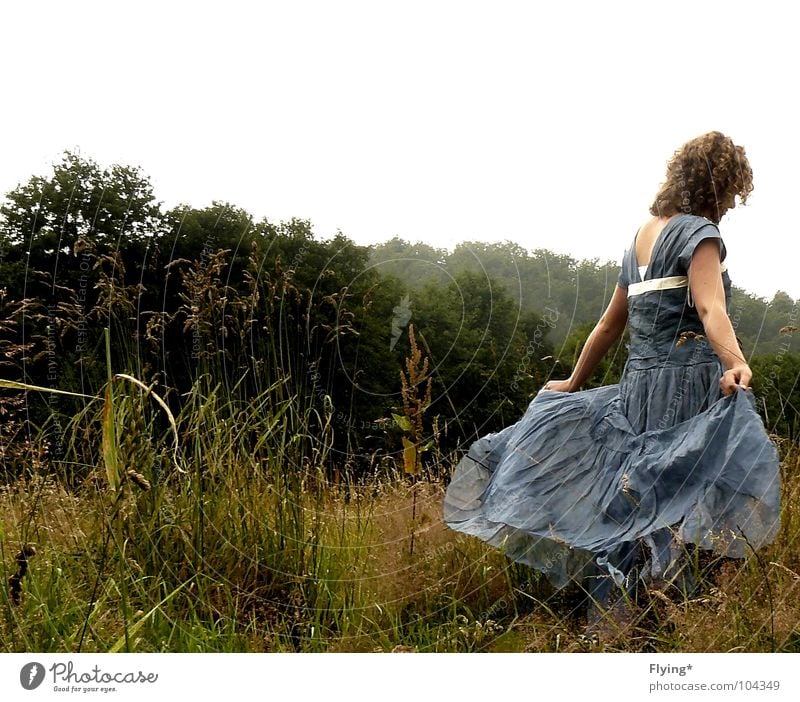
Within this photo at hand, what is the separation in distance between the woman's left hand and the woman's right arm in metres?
0.60

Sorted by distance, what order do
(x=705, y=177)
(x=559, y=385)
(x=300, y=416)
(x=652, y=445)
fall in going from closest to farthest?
(x=652, y=445)
(x=705, y=177)
(x=300, y=416)
(x=559, y=385)

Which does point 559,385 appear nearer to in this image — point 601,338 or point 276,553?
point 601,338

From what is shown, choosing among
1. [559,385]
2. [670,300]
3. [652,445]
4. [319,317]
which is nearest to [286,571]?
[319,317]

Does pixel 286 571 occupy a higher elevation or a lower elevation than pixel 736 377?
lower

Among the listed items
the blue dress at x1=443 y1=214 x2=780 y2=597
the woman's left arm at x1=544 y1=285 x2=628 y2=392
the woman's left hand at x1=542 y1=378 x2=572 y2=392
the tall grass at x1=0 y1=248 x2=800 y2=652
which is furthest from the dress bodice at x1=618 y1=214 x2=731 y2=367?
the tall grass at x1=0 y1=248 x2=800 y2=652

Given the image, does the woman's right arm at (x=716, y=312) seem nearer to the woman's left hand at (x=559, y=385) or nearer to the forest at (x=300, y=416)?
the forest at (x=300, y=416)

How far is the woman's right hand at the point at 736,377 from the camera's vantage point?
8.50ft

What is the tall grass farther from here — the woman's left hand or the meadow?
the woman's left hand

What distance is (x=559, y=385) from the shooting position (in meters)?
3.16

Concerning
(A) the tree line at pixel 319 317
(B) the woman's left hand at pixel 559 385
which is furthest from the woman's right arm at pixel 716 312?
(B) the woman's left hand at pixel 559 385

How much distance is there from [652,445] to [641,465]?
0.11 metres

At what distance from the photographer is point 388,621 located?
278cm
